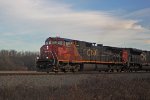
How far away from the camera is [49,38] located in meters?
31.7

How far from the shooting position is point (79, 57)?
108 feet

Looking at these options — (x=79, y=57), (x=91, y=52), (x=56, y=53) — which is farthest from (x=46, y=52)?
(x=91, y=52)

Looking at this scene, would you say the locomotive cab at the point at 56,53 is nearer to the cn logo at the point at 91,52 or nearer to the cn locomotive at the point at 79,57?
the cn locomotive at the point at 79,57

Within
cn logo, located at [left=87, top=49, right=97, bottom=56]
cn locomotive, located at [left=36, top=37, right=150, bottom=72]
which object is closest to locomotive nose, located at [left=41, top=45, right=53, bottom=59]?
cn locomotive, located at [left=36, top=37, right=150, bottom=72]

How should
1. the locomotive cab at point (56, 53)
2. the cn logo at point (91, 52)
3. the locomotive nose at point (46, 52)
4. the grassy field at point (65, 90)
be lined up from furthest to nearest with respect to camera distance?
the cn logo at point (91, 52) < the locomotive nose at point (46, 52) < the locomotive cab at point (56, 53) < the grassy field at point (65, 90)

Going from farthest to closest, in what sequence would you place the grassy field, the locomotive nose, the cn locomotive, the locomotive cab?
the locomotive nose
the cn locomotive
the locomotive cab
the grassy field

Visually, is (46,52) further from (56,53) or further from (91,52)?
(91,52)

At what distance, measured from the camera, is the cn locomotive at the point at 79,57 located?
A: 30.0m

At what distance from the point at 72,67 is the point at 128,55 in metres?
14.9

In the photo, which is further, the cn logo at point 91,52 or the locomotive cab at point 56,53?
the cn logo at point 91,52

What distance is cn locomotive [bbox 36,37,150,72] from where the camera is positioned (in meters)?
30.0

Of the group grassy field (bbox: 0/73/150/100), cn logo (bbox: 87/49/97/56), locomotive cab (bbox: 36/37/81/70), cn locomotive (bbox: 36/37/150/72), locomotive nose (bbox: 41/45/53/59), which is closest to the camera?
grassy field (bbox: 0/73/150/100)

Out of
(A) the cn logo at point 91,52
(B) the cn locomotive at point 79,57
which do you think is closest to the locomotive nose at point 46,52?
(B) the cn locomotive at point 79,57

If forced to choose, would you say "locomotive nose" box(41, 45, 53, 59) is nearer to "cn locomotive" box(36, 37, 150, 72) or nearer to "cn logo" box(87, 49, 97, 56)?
"cn locomotive" box(36, 37, 150, 72)
